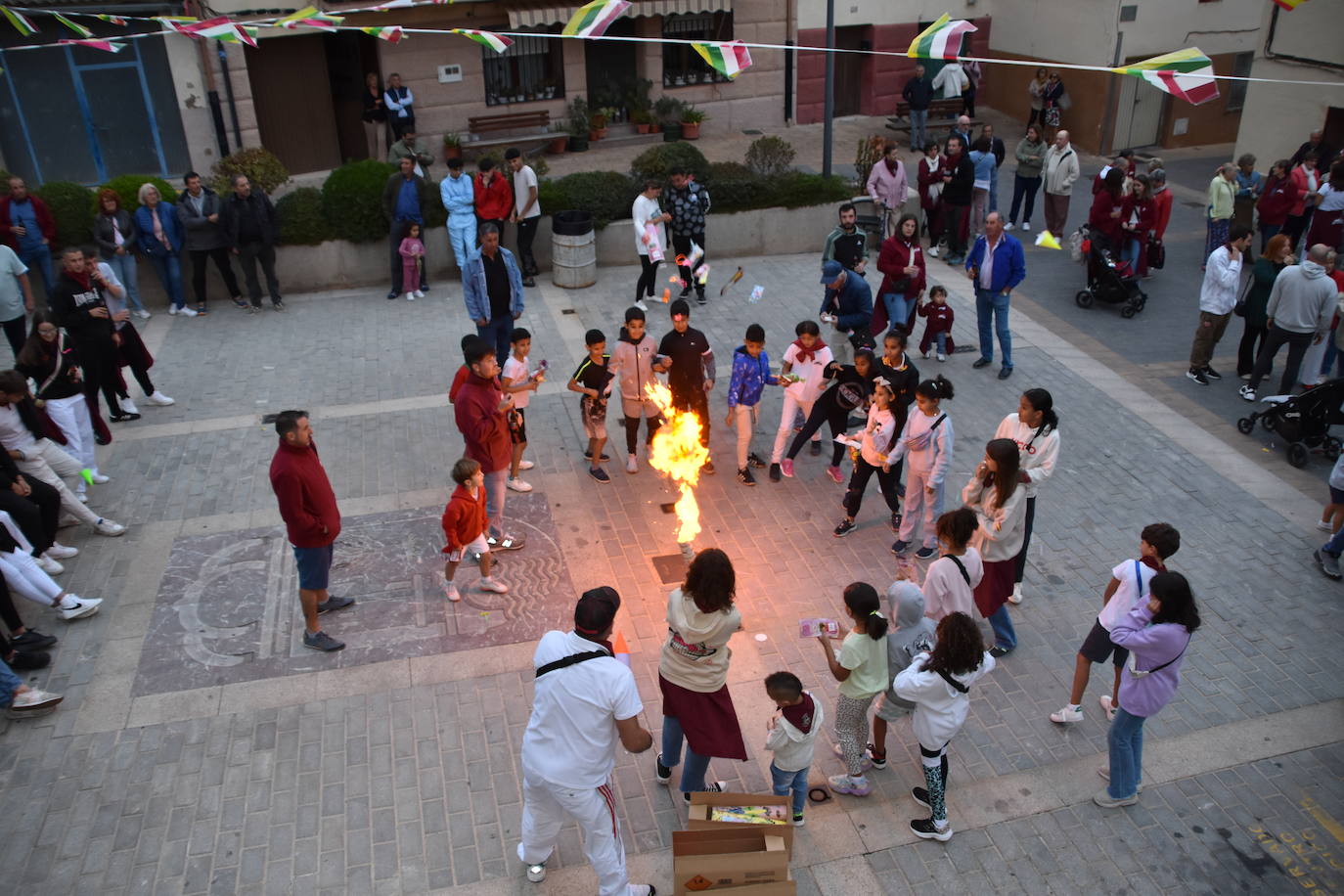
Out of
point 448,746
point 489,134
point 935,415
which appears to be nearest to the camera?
point 448,746

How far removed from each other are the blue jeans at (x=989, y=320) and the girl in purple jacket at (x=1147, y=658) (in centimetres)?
621

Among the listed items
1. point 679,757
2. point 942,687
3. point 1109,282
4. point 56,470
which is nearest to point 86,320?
point 56,470

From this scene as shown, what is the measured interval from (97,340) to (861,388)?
7.44 metres

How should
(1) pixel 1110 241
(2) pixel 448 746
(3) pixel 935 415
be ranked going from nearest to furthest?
(2) pixel 448 746 < (3) pixel 935 415 < (1) pixel 1110 241

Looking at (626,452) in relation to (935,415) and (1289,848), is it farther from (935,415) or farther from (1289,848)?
(1289,848)

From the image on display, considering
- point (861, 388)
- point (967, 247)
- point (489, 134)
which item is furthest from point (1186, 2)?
point (861, 388)

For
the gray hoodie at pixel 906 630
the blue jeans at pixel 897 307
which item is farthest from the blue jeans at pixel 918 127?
the gray hoodie at pixel 906 630

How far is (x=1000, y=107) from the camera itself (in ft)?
77.9

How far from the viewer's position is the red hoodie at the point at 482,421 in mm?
8306

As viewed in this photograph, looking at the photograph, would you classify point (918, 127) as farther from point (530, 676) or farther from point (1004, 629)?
point (530, 676)

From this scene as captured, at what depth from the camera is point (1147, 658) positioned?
594 centimetres

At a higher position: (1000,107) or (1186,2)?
(1186,2)

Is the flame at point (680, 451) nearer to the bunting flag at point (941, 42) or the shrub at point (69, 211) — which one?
the bunting flag at point (941, 42)

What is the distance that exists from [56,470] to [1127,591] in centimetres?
847
